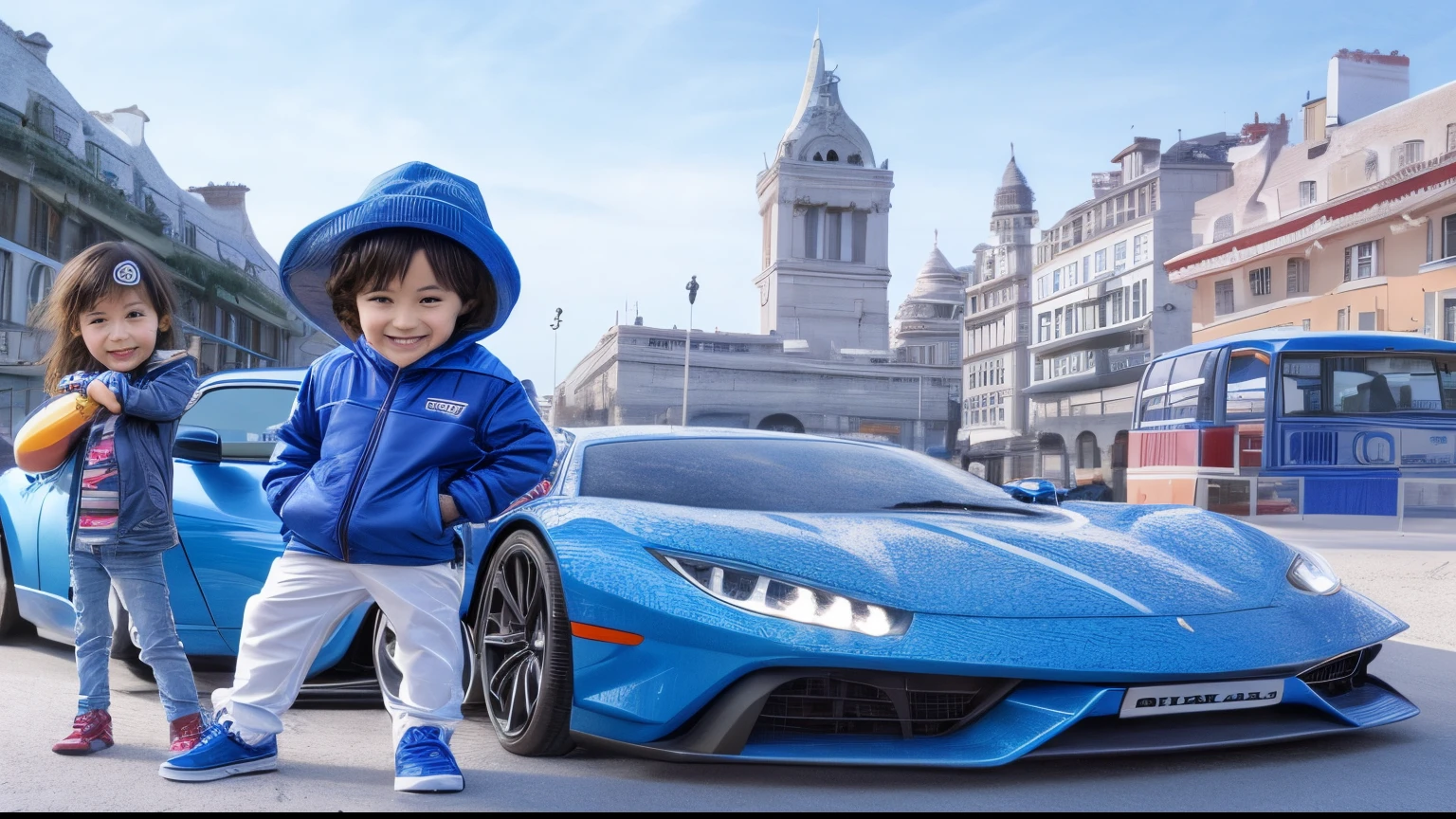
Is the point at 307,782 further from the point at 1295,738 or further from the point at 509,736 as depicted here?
the point at 1295,738

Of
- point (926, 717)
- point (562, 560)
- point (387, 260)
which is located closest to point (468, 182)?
point (387, 260)

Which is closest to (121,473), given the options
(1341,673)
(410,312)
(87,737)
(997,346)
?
(87,737)

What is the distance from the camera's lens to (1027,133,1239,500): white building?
50.6m

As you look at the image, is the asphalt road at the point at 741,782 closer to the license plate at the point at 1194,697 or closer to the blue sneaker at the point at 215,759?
the blue sneaker at the point at 215,759

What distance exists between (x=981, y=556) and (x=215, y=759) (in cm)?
197

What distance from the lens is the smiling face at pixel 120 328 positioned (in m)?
3.46

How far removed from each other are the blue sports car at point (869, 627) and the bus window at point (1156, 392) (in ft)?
52.0

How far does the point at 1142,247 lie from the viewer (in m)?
52.8

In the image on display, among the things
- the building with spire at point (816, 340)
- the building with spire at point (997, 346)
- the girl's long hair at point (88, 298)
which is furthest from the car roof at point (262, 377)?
the building with spire at point (816, 340)

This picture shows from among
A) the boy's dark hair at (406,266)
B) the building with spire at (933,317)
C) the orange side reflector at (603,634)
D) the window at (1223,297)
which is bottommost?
the orange side reflector at (603,634)

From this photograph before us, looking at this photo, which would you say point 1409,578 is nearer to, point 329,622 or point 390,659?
point 390,659

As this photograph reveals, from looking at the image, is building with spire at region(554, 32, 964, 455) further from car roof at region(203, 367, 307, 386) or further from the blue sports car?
the blue sports car

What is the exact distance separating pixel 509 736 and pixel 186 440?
151cm

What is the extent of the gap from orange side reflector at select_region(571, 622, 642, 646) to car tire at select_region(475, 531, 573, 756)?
0.13 ft
